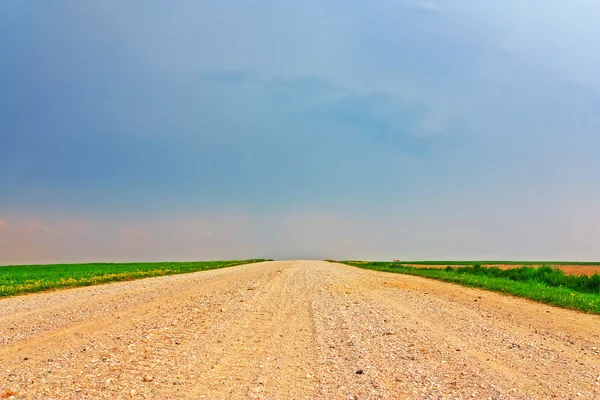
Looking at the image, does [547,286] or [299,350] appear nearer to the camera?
[299,350]

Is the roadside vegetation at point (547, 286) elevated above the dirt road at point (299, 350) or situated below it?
below

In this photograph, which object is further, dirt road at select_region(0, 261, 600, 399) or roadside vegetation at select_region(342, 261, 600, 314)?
roadside vegetation at select_region(342, 261, 600, 314)

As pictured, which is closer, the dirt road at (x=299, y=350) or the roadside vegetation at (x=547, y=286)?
the dirt road at (x=299, y=350)

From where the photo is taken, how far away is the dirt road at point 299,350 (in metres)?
6.67

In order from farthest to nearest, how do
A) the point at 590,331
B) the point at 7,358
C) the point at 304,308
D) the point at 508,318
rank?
the point at 304,308
the point at 508,318
the point at 590,331
the point at 7,358

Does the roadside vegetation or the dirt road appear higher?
the dirt road

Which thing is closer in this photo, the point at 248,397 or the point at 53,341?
the point at 248,397

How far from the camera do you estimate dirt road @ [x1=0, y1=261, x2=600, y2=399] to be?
263 inches

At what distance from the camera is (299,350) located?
8750 millimetres

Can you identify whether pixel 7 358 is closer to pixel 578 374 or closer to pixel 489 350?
pixel 489 350


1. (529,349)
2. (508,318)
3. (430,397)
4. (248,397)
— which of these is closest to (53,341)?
(248,397)

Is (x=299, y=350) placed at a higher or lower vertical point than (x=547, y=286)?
higher

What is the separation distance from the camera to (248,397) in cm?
619

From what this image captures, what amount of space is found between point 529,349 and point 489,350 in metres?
1.08
